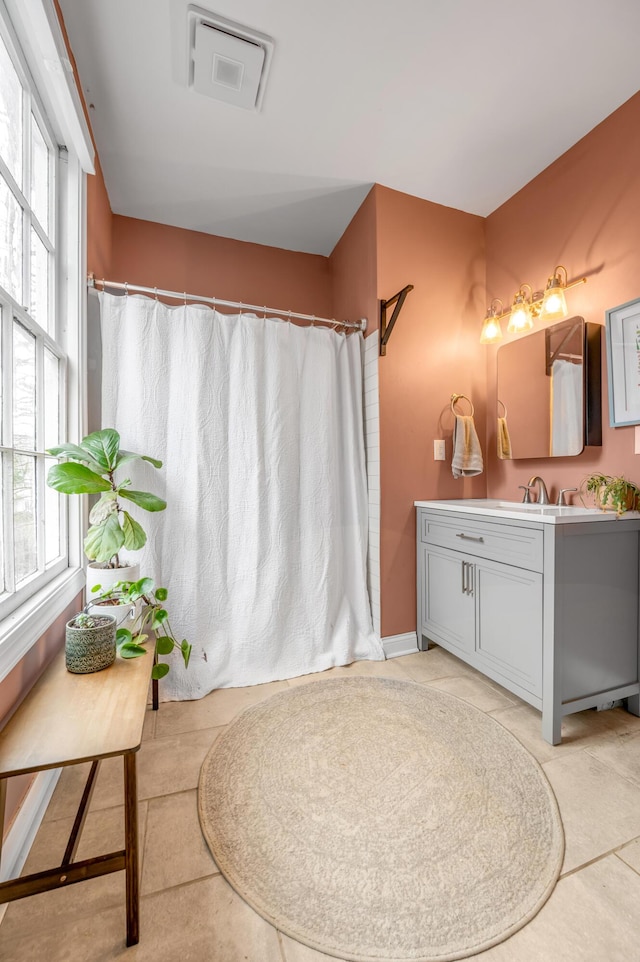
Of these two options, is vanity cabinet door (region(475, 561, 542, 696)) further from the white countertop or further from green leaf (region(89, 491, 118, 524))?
green leaf (region(89, 491, 118, 524))

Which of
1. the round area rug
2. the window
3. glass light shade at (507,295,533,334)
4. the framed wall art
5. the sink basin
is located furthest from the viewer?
glass light shade at (507,295,533,334)

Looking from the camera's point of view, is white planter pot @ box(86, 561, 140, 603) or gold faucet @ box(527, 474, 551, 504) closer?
white planter pot @ box(86, 561, 140, 603)

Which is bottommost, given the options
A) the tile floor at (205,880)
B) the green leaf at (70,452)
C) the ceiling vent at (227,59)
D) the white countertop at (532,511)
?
the tile floor at (205,880)

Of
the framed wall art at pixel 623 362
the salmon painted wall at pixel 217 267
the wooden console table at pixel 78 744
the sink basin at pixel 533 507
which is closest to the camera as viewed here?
the wooden console table at pixel 78 744

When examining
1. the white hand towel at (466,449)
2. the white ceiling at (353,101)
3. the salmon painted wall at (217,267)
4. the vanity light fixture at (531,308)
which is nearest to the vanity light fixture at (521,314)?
the vanity light fixture at (531,308)

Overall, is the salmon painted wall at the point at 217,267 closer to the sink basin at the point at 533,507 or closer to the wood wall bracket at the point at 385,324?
the wood wall bracket at the point at 385,324

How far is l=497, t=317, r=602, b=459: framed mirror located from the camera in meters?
1.92

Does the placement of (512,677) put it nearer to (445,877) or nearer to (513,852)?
(513,852)

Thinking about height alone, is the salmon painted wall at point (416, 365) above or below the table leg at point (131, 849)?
above

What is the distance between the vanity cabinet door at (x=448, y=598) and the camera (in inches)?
76.5

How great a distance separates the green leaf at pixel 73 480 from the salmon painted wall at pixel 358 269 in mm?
1636

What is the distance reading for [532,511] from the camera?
6.38 feet

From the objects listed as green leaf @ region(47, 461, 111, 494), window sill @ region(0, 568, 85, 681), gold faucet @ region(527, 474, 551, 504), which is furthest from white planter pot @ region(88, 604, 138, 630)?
gold faucet @ region(527, 474, 551, 504)

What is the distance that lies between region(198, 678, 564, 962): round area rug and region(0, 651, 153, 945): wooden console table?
13.4 inches
